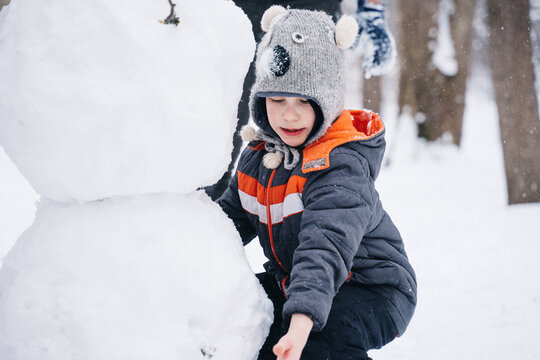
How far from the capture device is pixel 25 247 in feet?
3.81

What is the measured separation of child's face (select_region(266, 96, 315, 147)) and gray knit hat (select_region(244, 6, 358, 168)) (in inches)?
1.1

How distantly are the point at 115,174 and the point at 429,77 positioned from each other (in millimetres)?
6379

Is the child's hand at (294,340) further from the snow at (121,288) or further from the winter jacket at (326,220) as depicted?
the snow at (121,288)

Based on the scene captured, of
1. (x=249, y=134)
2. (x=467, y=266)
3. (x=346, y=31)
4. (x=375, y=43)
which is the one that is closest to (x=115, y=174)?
(x=249, y=134)

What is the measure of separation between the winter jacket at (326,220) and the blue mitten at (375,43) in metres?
0.60

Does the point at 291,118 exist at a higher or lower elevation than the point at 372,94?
lower

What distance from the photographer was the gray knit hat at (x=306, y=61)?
1448 millimetres

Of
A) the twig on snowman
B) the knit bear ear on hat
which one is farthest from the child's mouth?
the twig on snowman

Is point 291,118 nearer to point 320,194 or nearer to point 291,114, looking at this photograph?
point 291,114

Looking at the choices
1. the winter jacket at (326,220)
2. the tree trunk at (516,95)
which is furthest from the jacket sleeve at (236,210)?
the tree trunk at (516,95)

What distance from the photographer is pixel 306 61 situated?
4.75 feet

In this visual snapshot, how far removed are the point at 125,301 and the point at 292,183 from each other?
0.61 metres

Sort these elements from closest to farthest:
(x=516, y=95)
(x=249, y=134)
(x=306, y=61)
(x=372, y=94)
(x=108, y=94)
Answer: (x=108, y=94)
(x=306, y=61)
(x=249, y=134)
(x=516, y=95)
(x=372, y=94)

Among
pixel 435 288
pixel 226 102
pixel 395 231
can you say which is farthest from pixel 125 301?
pixel 435 288
